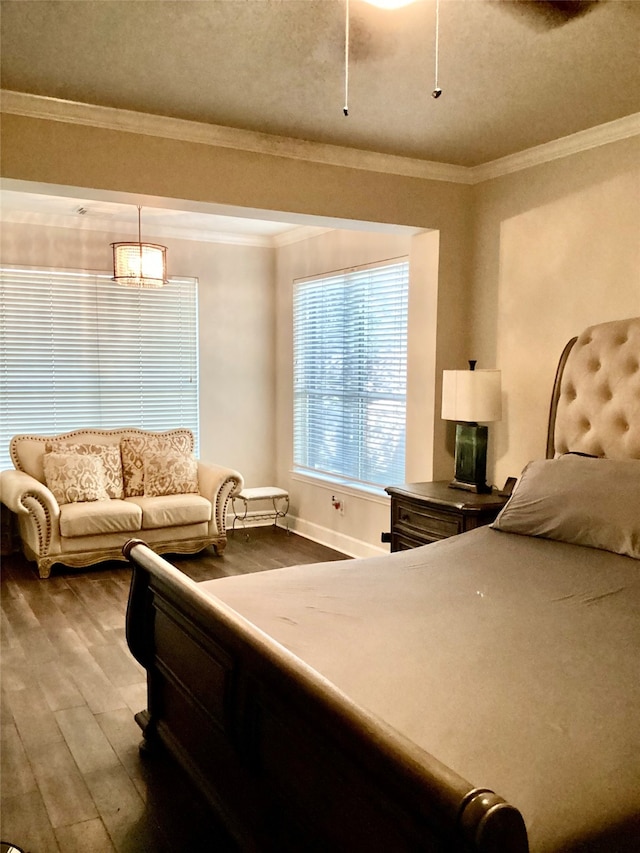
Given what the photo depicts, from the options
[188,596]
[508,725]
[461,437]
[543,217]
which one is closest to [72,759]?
[188,596]

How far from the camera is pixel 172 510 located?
5.44 m

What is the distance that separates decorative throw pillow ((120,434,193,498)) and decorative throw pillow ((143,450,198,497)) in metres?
0.05

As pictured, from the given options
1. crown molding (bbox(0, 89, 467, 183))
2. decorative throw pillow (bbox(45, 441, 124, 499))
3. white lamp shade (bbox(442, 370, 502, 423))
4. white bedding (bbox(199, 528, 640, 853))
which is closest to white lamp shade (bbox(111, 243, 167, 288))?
decorative throw pillow (bbox(45, 441, 124, 499))

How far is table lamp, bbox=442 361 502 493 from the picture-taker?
12.9ft

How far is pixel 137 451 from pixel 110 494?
16.9 inches

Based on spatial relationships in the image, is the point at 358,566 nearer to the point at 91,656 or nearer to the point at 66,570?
the point at 91,656

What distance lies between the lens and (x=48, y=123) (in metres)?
3.35

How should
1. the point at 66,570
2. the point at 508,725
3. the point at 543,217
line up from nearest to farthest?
1. the point at 508,725
2. the point at 543,217
3. the point at 66,570

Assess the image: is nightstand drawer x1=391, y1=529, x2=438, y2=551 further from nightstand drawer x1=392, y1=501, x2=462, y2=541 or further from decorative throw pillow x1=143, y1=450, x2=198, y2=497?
decorative throw pillow x1=143, y1=450, x2=198, y2=497

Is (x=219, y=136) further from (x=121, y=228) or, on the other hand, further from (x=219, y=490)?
(x=219, y=490)

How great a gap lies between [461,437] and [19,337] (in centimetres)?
378

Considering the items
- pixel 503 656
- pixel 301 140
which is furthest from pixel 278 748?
pixel 301 140

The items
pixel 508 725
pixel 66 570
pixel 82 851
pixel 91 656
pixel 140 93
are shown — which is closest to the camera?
pixel 508 725

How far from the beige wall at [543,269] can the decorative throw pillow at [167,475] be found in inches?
104
